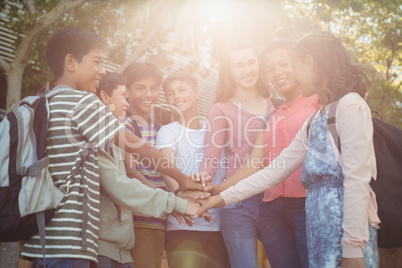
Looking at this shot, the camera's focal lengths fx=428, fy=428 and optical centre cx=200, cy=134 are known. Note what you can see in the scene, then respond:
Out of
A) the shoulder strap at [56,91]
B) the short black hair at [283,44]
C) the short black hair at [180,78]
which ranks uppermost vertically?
the short black hair at [283,44]

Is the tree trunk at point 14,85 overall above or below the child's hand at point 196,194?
above

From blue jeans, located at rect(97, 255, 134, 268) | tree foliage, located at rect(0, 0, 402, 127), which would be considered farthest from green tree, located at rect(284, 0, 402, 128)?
blue jeans, located at rect(97, 255, 134, 268)

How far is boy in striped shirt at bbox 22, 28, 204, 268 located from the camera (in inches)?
103

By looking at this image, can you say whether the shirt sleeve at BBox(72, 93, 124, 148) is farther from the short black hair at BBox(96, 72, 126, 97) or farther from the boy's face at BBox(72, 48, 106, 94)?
the short black hair at BBox(96, 72, 126, 97)

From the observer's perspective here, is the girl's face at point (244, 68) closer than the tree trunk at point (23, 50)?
Yes

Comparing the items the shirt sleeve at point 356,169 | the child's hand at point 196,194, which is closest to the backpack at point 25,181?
the child's hand at point 196,194

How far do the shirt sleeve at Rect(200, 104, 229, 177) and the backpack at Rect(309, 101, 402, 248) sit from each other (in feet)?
4.35

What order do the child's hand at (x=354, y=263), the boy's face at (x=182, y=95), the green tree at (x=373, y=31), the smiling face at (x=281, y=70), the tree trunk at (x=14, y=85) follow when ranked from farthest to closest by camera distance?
the green tree at (x=373, y=31) < the tree trunk at (x=14, y=85) < the boy's face at (x=182, y=95) < the smiling face at (x=281, y=70) < the child's hand at (x=354, y=263)

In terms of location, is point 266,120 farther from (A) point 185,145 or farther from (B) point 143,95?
(B) point 143,95

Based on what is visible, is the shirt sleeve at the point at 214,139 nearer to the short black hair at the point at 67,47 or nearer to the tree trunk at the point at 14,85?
the short black hair at the point at 67,47

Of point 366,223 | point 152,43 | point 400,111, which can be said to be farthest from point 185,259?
point 400,111

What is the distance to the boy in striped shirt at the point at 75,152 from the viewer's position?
8.61 ft

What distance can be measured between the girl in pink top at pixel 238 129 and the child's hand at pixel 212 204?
11 cm

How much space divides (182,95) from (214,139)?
753mm
